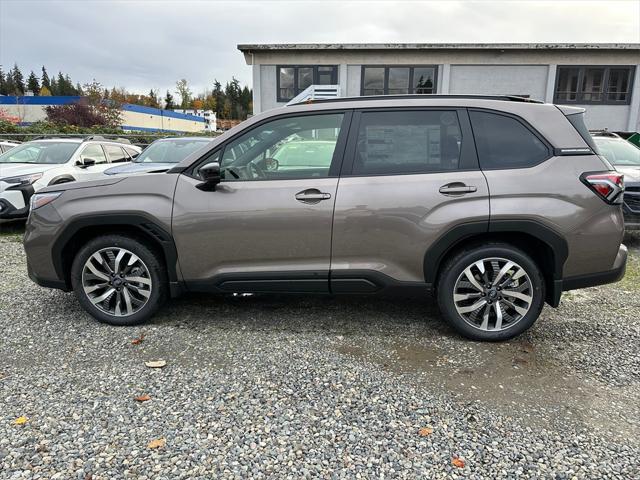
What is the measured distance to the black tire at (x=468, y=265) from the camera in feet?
11.4

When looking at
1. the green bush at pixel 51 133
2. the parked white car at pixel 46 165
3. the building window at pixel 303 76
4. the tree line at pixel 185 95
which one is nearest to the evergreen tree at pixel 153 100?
the tree line at pixel 185 95

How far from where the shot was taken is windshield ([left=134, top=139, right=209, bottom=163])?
340 inches

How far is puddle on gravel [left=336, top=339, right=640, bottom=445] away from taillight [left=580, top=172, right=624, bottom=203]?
1234 mm

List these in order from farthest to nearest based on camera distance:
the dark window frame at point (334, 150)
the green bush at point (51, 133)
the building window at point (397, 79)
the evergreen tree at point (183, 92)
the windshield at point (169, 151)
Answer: the evergreen tree at point (183, 92), the green bush at point (51, 133), the building window at point (397, 79), the windshield at point (169, 151), the dark window frame at point (334, 150)

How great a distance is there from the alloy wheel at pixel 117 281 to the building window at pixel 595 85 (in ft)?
71.2

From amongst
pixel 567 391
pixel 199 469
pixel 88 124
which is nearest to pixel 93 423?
pixel 199 469

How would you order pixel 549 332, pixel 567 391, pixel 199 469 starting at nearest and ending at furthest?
pixel 199 469 → pixel 567 391 → pixel 549 332

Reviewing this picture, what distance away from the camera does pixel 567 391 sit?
296cm

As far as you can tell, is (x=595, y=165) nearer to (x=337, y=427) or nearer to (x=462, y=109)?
(x=462, y=109)

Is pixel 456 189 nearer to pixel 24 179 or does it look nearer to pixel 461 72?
pixel 24 179

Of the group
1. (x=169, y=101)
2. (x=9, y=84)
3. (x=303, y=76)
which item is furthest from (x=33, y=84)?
(x=303, y=76)

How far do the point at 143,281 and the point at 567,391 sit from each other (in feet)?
10.4

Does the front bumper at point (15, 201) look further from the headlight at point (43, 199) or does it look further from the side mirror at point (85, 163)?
the headlight at point (43, 199)

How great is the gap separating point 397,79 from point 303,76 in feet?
13.8
